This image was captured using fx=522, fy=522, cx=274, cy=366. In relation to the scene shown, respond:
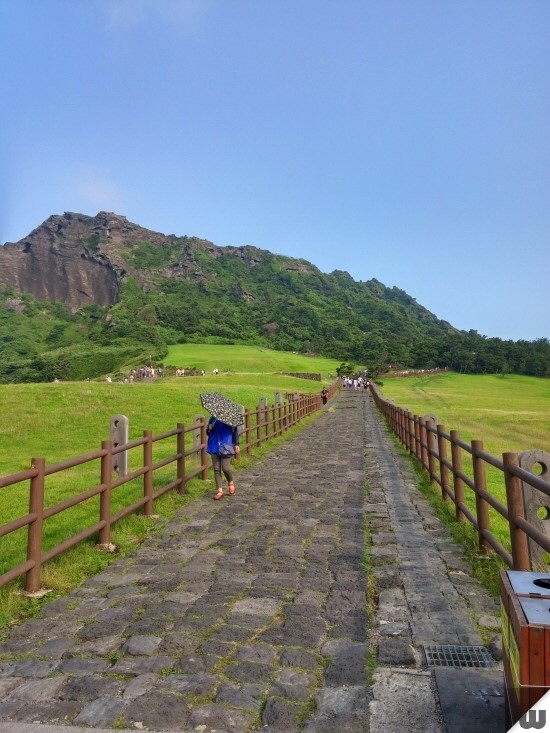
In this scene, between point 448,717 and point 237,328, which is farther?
point 237,328

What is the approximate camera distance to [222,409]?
26.5 ft

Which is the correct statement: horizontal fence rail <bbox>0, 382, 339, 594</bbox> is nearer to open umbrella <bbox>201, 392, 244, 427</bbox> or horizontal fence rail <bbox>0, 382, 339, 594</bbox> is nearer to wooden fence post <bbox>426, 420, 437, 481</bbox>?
open umbrella <bbox>201, 392, 244, 427</bbox>

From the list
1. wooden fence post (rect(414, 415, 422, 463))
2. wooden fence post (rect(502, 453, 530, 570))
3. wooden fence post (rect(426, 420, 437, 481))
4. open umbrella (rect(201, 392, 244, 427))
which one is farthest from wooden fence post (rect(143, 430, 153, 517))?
wooden fence post (rect(414, 415, 422, 463))

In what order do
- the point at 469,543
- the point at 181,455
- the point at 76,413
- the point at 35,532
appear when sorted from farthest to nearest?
1. the point at 76,413
2. the point at 181,455
3. the point at 469,543
4. the point at 35,532

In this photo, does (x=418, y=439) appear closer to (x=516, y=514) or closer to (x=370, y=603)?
(x=516, y=514)

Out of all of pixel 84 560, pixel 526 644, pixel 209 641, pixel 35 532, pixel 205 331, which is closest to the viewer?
pixel 526 644

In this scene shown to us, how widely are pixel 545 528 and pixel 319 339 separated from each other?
13547 centimetres

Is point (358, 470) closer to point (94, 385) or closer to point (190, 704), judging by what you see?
point (190, 704)

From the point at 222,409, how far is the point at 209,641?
463 cm

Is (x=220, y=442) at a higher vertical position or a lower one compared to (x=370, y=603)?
higher

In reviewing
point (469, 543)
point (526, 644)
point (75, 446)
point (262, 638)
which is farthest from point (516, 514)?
point (75, 446)

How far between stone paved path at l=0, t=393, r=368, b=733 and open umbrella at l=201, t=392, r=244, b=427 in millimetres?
1804

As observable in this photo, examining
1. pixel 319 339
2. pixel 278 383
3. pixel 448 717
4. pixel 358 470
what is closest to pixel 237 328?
pixel 319 339

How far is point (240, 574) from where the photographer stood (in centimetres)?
500
